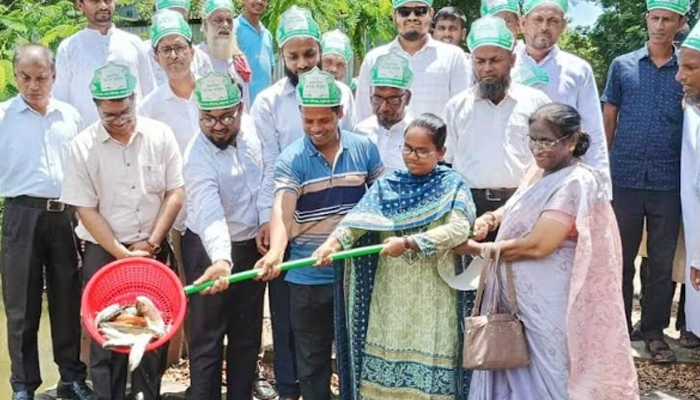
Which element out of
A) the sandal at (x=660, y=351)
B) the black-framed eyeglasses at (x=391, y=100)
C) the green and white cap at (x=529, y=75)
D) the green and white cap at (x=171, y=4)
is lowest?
the sandal at (x=660, y=351)

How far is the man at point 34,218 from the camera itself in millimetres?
4547

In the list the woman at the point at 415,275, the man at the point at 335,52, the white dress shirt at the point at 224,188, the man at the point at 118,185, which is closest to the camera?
the woman at the point at 415,275

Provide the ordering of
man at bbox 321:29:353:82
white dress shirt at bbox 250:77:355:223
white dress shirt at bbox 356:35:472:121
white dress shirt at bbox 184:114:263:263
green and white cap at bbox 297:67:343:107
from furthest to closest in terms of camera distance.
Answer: man at bbox 321:29:353:82
white dress shirt at bbox 356:35:472:121
white dress shirt at bbox 250:77:355:223
white dress shirt at bbox 184:114:263:263
green and white cap at bbox 297:67:343:107

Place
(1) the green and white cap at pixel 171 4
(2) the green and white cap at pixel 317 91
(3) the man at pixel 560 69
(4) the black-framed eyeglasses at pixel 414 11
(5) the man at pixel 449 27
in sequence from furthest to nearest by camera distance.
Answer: (5) the man at pixel 449 27, (1) the green and white cap at pixel 171 4, (4) the black-framed eyeglasses at pixel 414 11, (3) the man at pixel 560 69, (2) the green and white cap at pixel 317 91

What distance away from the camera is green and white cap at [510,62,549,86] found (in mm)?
4730

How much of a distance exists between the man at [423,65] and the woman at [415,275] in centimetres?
132

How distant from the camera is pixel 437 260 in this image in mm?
3752

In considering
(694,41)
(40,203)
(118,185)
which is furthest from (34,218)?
(694,41)

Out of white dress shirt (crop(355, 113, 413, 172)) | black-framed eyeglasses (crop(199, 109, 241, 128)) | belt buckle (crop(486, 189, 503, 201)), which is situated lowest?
belt buckle (crop(486, 189, 503, 201))

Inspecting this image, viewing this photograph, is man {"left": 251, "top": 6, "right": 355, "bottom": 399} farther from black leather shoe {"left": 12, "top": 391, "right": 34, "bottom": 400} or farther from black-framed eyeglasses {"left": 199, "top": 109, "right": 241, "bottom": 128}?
black leather shoe {"left": 12, "top": 391, "right": 34, "bottom": 400}

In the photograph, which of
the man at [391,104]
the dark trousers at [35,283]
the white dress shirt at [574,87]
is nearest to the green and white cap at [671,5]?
the white dress shirt at [574,87]

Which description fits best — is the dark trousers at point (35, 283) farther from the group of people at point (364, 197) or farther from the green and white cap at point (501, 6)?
the green and white cap at point (501, 6)

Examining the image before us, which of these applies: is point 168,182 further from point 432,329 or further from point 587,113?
point 587,113

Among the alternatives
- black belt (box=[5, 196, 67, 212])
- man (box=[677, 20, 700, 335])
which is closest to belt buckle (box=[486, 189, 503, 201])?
man (box=[677, 20, 700, 335])
